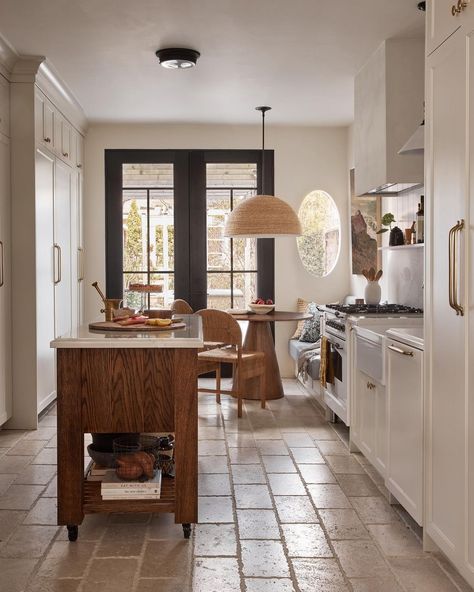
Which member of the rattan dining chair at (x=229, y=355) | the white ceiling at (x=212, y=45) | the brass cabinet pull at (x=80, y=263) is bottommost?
the rattan dining chair at (x=229, y=355)

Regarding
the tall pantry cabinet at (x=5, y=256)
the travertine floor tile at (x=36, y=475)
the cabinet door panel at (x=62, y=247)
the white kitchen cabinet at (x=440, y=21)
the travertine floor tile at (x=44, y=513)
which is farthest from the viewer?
the cabinet door panel at (x=62, y=247)

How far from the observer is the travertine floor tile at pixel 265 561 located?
2.71 m

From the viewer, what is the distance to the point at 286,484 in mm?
3854

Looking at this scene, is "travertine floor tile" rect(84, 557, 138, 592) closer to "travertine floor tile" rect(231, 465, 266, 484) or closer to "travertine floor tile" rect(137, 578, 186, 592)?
"travertine floor tile" rect(137, 578, 186, 592)

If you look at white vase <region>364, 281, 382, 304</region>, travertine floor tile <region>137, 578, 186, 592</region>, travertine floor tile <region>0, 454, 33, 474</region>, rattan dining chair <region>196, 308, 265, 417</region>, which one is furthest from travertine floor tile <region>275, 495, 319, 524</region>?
white vase <region>364, 281, 382, 304</region>

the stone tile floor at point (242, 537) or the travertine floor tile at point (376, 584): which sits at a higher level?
the stone tile floor at point (242, 537)

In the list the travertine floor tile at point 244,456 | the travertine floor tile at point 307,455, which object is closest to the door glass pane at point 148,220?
the travertine floor tile at point 244,456

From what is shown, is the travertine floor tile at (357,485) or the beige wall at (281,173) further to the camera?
the beige wall at (281,173)

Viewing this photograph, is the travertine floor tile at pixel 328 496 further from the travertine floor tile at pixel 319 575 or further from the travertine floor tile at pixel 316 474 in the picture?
the travertine floor tile at pixel 319 575

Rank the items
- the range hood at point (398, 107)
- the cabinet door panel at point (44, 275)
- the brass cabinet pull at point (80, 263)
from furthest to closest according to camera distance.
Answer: the brass cabinet pull at point (80, 263) → the cabinet door panel at point (44, 275) → the range hood at point (398, 107)

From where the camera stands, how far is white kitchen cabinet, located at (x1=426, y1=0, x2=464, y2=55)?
255 cm

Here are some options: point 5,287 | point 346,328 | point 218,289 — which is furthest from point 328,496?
point 218,289

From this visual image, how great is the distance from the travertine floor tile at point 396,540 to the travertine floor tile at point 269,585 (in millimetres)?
519

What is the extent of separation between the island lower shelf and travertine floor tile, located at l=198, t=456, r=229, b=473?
1.01m
